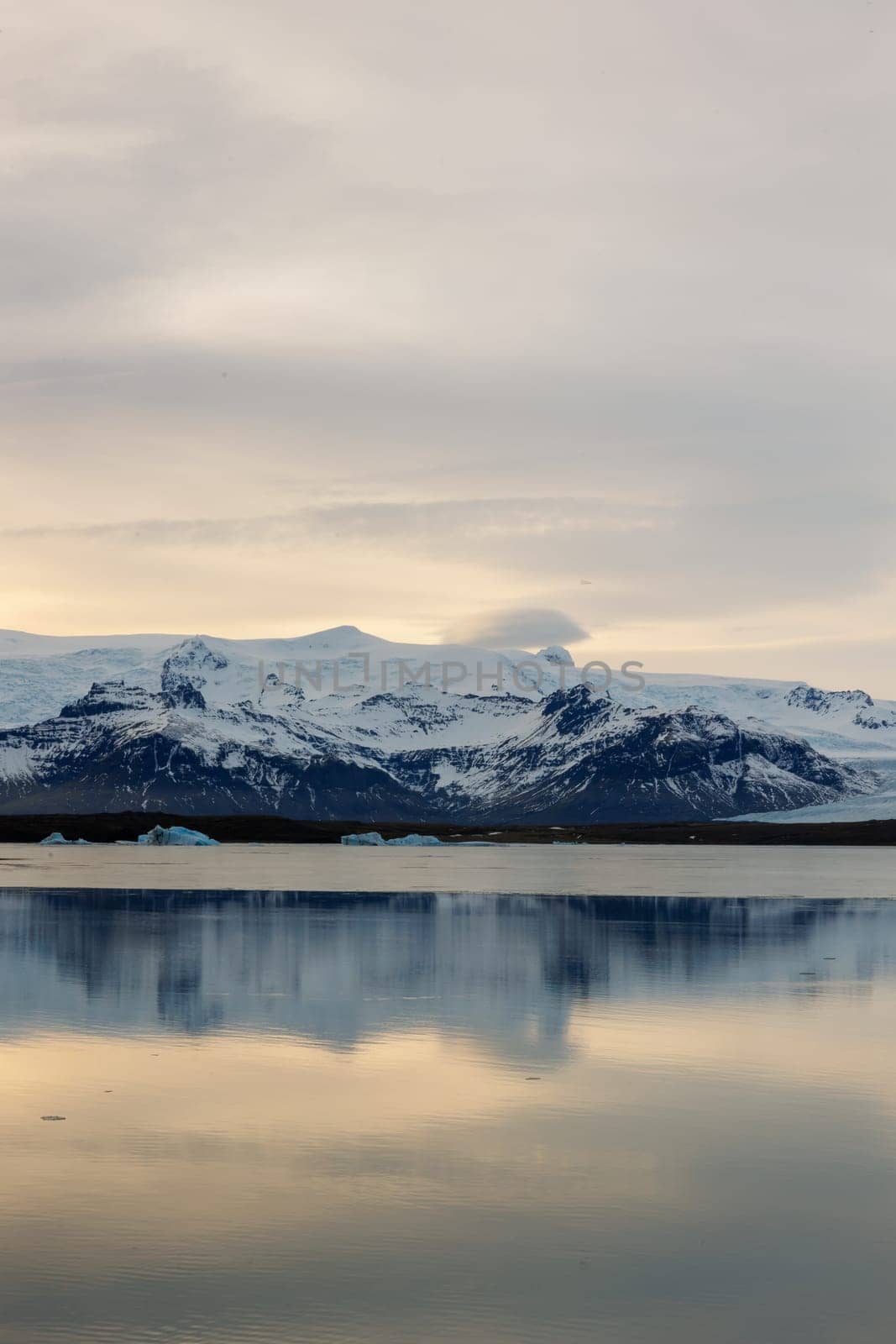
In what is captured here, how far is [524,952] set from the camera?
52219mm

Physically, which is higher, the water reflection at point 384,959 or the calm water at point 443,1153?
the calm water at point 443,1153

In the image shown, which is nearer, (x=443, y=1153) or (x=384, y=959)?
(x=443, y=1153)

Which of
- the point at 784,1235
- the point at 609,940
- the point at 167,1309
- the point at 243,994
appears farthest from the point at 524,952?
the point at 167,1309

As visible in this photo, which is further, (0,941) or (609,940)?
(609,940)

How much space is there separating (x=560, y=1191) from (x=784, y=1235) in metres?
3.15

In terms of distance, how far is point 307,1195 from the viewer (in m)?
19.9

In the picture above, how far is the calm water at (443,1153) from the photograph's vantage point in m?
15.8

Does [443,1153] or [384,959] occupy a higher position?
[443,1153]

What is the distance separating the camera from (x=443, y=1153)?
73.7ft

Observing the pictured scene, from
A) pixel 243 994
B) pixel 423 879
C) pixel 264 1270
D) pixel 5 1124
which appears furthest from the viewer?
pixel 423 879

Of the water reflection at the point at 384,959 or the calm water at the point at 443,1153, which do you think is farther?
the water reflection at the point at 384,959

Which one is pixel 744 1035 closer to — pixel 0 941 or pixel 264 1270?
pixel 264 1270

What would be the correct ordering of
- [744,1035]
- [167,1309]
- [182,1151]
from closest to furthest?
[167,1309] < [182,1151] < [744,1035]

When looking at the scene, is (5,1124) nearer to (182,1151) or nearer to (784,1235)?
(182,1151)
